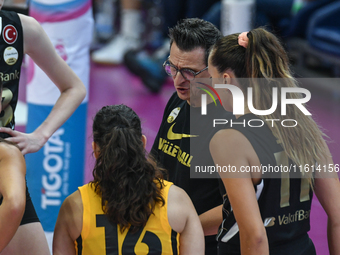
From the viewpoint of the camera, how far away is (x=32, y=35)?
72.7 inches

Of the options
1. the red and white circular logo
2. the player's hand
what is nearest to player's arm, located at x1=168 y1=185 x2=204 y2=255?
the player's hand

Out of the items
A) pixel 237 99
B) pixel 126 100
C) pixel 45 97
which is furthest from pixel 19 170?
pixel 126 100

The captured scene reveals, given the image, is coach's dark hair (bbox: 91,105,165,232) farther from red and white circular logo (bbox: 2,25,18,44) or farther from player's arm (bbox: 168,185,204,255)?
red and white circular logo (bbox: 2,25,18,44)

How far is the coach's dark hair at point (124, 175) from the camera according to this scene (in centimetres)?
146

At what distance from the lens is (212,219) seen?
1.82 meters

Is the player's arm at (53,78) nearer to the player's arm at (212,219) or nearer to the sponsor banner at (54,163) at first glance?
→ the player's arm at (212,219)

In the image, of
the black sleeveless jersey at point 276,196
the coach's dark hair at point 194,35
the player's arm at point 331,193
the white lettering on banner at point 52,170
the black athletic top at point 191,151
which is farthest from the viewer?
the white lettering on banner at point 52,170

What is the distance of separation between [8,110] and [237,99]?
88 centimetres

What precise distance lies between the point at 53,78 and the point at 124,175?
2.59 ft

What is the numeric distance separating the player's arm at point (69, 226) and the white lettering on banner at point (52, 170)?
1522 millimetres

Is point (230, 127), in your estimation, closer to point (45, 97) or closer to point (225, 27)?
point (45, 97)

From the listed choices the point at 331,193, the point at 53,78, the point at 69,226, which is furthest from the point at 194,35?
the point at 69,226

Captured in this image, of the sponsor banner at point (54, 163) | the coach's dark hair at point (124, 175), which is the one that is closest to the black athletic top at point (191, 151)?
the coach's dark hair at point (124, 175)

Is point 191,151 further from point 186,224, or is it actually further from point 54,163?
point 54,163
